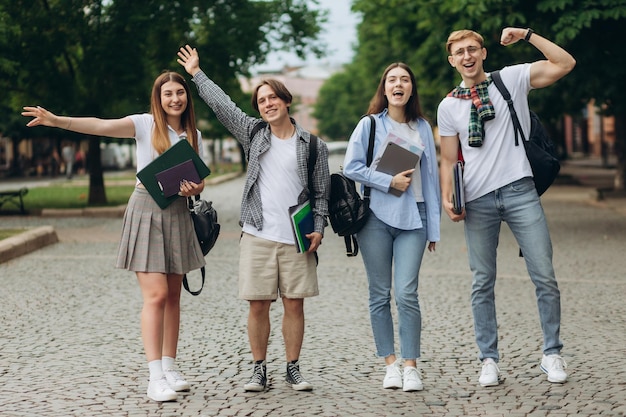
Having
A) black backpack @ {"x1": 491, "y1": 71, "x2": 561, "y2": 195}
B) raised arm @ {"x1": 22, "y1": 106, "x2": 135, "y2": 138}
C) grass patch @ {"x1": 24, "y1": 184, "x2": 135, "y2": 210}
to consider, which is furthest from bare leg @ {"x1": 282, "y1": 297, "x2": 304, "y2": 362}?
grass patch @ {"x1": 24, "y1": 184, "x2": 135, "y2": 210}

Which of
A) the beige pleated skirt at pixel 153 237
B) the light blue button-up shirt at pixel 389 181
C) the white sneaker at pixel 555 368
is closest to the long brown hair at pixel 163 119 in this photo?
the beige pleated skirt at pixel 153 237

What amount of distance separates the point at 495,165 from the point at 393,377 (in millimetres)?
1334

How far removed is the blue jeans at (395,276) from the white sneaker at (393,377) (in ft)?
0.28

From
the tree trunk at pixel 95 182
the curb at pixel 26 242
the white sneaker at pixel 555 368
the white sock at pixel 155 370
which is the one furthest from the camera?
the tree trunk at pixel 95 182

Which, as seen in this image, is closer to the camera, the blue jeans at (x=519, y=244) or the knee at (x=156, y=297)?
the knee at (x=156, y=297)

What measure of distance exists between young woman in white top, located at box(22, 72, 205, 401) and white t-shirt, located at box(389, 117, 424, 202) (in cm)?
116

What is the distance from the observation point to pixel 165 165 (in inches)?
238

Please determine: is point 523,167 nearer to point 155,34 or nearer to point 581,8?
point 581,8

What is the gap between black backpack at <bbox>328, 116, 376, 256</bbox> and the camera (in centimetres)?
612

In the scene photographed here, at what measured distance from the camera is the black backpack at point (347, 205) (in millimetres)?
6117

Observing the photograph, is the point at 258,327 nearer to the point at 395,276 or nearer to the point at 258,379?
the point at 258,379

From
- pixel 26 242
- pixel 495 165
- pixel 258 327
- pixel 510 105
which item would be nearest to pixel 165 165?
pixel 258 327

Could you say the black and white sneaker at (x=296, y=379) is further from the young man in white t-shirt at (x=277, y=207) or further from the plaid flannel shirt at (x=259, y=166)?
the plaid flannel shirt at (x=259, y=166)

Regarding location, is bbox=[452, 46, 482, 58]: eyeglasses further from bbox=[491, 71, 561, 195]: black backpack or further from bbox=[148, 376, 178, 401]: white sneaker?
bbox=[148, 376, 178, 401]: white sneaker
